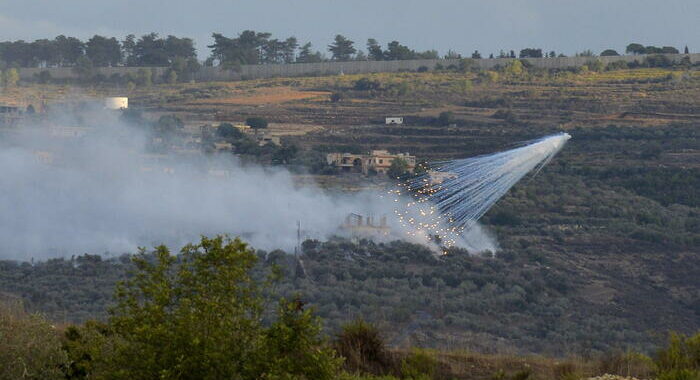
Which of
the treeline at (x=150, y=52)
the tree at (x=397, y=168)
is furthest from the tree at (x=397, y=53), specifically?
the tree at (x=397, y=168)

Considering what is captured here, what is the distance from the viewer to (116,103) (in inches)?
3248

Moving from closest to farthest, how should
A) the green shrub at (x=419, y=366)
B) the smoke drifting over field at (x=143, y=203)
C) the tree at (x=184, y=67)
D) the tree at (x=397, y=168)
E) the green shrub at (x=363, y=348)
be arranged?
the green shrub at (x=419, y=366)
the green shrub at (x=363, y=348)
the smoke drifting over field at (x=143, y=203)
the tree at (x=397, y=168)
the tree at (x=184, y=67)

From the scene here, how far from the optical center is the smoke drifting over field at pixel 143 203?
4728 cm

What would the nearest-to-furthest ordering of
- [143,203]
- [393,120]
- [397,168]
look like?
1. [143,203]
2. [397,168]
3. [393,120]

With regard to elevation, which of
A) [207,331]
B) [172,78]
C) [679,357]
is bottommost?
[172,78]

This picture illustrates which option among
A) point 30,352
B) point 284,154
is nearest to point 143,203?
point 284,154

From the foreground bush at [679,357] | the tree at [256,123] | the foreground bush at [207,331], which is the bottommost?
the tree at [256,123]

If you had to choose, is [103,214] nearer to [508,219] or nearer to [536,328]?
[508,219]

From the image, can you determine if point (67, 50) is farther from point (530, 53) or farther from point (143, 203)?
point (143, 203)

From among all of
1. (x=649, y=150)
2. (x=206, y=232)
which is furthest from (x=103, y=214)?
(x=649, y=150)

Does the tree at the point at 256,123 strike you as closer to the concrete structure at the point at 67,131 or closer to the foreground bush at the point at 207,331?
the concrete structure at the point at 67,131

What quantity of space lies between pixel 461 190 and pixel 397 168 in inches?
163

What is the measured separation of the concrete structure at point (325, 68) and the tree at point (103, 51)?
9.70 ft

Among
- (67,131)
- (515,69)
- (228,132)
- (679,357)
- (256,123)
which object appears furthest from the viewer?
(515,69)
